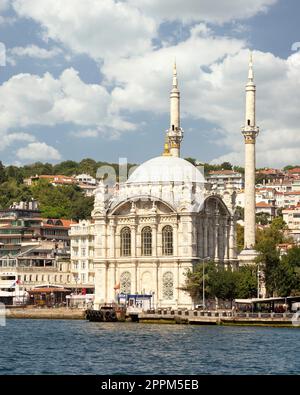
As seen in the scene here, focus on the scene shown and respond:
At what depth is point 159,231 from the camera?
310 ft

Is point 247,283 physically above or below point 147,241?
below

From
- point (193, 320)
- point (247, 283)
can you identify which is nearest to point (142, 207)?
point (247, 283)

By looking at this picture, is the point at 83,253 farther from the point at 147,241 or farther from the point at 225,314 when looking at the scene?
the point at 225,314

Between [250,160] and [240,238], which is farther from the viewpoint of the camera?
[240,238]

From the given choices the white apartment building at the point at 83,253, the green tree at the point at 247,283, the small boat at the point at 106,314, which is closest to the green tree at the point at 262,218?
the white apartment building at the point at 83,253

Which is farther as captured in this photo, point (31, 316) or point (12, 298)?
point (12, 298)

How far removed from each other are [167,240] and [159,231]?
3.18 ft

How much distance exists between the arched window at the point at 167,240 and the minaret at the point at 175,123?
12.7 meters

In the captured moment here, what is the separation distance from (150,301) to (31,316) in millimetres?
10262

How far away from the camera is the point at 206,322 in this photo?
80.8 metres

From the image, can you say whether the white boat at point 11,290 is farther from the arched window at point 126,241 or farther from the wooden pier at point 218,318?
the wooden pier at point 218,318

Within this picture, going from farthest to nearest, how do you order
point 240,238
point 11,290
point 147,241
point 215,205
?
1. point 240,238
2. point 11,290
3. point 215,205
4. point 147,241

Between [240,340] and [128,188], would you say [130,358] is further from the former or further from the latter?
[128,188]
